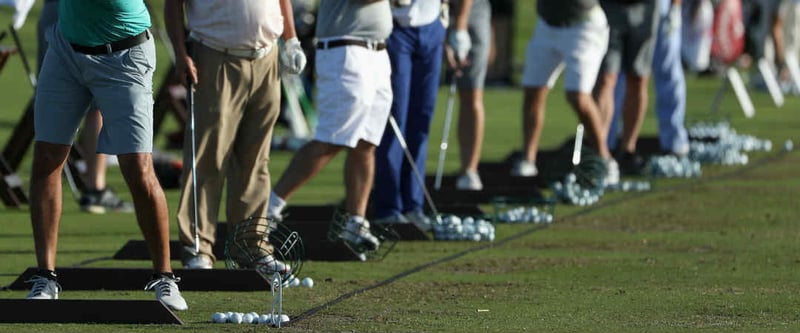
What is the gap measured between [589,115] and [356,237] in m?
3.97

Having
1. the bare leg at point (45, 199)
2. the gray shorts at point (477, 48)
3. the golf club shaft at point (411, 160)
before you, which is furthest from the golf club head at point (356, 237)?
the gray shorts at point (477, 48)

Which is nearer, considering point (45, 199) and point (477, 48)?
point (45, 199)

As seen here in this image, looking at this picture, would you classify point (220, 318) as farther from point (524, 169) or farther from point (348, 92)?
point (524, 169)

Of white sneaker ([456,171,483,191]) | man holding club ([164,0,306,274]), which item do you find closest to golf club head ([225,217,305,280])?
man holding club ([164,0,306,274])

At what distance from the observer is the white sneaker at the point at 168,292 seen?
26.6 ft

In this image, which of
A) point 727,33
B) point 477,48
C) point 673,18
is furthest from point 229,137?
point 727,33

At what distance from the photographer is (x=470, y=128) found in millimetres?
13695

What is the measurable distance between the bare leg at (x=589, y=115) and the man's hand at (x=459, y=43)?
5.04 feet

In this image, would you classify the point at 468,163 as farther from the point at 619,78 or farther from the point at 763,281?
the point at 763,281

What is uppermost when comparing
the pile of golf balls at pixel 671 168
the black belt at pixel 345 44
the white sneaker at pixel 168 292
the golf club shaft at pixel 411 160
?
the black belt at pixel 345 44

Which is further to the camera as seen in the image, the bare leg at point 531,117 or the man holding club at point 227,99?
the bare leg at point 531,117

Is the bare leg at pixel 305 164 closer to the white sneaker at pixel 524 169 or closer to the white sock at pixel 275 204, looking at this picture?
the white sock at pixel 275 204

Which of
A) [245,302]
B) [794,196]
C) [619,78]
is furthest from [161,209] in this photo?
[619,78]

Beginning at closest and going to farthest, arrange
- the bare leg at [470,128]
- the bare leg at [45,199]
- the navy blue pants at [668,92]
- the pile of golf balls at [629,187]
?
the bare leg at [45,199], the bare leg at [470,128], the pile of golf balls at [629,187], the navy blue pants at [668,92]
